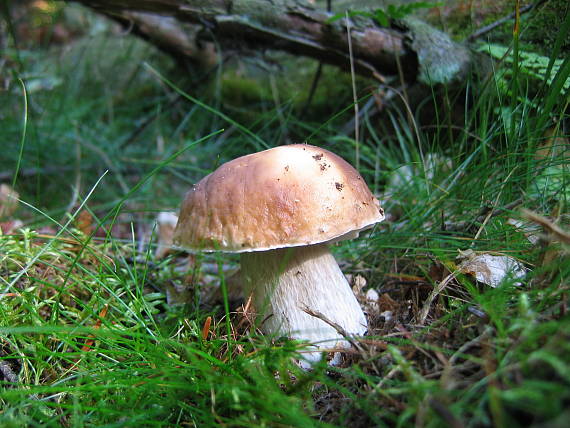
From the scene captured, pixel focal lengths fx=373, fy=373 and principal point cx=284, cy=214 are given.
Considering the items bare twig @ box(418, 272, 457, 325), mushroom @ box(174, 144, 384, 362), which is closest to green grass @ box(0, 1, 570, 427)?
bare twig @ box(418, 272, 457, 325)

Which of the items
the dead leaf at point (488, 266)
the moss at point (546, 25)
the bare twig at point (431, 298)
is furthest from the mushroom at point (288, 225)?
the moss at point (546, 25)

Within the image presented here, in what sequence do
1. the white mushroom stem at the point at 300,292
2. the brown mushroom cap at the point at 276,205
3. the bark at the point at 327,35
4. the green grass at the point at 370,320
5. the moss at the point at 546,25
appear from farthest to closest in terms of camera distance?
the bark at the point at 327,35, the moss at the point at 546,25, the white mushroom stem at the point at 300,292, the brown mushroom cap at the point at 276,205, the green grass at the point at 370,320

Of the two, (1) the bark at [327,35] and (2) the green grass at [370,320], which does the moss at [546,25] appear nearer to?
(2) the green grass at [370,320]

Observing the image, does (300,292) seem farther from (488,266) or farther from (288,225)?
(488,266)

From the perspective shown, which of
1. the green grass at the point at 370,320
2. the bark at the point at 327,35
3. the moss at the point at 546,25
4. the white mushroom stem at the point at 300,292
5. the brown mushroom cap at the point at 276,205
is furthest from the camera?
the bark at the point at 327,35

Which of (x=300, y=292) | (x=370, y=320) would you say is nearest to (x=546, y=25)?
(x=370, y=320)

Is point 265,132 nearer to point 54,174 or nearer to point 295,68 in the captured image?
point 295,68

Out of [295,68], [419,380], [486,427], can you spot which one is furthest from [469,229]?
[295,68]

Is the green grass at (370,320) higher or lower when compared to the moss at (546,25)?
lower
